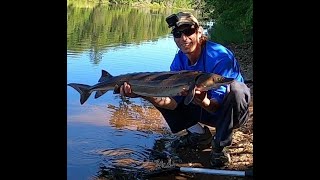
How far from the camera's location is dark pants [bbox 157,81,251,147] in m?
1.97

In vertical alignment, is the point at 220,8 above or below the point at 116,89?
above

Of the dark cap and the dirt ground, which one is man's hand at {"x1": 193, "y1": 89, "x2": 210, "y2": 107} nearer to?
the dirt ground

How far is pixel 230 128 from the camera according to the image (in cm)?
198

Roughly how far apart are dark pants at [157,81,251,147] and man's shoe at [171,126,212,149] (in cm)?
4

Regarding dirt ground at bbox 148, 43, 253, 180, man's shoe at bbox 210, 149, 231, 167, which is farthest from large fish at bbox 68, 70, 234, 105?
man's shoe at bbox 210, 149, 231, 167

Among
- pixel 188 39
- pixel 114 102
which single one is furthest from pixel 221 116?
pixel 114 102

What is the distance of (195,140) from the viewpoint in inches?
80.6

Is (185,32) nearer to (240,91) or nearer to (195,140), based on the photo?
(240,91)

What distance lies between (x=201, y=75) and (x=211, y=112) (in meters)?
0.18

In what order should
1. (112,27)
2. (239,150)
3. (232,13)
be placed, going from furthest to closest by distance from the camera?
(232,13)
(112,27)
(239,150)

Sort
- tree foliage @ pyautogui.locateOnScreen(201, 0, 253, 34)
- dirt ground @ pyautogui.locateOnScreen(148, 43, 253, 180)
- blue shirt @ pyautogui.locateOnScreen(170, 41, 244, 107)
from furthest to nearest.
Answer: tree foliage @ pyautogui.locateOnScreen(201, 0, 253, 34)
blue shirt @ pyautogui.locateOnScreen(170, 41, 244, 107)
dirt ground @ pyautogui.locateOnScreen(148, 43, 253, 180)

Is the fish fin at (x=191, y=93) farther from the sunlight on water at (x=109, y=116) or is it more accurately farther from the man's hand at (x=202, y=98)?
the sunlight on water at (x=109, y=116)

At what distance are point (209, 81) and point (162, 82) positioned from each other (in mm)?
205
